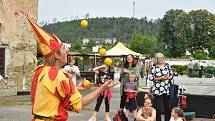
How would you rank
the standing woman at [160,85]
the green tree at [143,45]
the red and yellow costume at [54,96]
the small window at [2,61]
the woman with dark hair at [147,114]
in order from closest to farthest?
the red and yellow costume at [54,96]
the woman with dark hair at [147,114]
the standing woman at [160,85]
the small window at [2,61]
the green tree at [143,45]

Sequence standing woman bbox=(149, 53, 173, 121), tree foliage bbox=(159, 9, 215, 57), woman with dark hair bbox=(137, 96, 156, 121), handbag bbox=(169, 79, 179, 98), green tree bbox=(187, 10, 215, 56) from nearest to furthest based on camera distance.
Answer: woman with dark hair bbox=(137, 96, 156, 121), standing woman bbox=(149, 53, 173, 121), handbag bbox=(169, 79, 179, 98), green tree bbox=(187, 10, 215, 56), tree foliage bbox=(159, 9, 215, 57)

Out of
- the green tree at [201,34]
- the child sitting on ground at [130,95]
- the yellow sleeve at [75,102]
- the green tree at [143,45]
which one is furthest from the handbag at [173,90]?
the green tree at [143,45]

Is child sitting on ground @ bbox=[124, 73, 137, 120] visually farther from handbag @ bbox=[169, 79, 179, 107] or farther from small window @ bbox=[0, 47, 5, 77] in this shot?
small window @ bbox=[0, 47, 5, 77]

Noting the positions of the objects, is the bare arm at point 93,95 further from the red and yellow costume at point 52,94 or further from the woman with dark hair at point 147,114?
the woman with dark hair at point 147,114

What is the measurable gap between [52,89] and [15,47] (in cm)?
1711

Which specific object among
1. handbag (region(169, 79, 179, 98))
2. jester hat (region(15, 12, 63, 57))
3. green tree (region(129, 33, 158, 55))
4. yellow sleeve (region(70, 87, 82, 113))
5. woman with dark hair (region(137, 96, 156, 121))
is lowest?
woman with dark hair (region(137, 96, 156, 121))

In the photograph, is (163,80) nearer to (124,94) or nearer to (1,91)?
(124,94)

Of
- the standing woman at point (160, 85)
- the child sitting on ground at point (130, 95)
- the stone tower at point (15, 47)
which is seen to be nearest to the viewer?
the standing woman at point (160, 85)

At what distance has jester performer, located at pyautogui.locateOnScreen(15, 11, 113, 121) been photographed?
3986 millimetres

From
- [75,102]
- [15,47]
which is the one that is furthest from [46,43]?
[15,47]

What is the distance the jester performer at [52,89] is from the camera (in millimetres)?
3986

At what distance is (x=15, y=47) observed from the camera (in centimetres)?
2058

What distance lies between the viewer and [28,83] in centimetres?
2130

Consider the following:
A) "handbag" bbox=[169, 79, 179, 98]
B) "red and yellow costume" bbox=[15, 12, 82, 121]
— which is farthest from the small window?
"red and yellow costume" bbox=[15, 12, 82, 121]
